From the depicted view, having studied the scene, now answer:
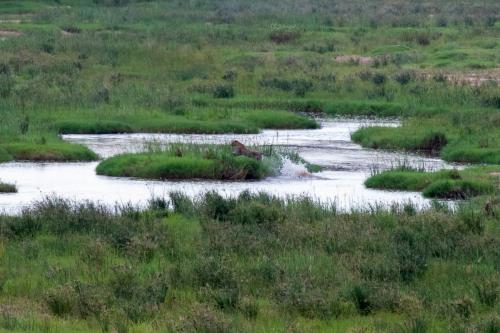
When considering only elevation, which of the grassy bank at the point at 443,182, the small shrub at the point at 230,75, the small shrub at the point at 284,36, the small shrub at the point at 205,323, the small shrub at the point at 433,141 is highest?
the small shrub at the point at 205,323

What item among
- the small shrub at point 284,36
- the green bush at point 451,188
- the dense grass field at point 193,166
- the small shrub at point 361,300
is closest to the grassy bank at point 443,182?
the green bush at point 451,188

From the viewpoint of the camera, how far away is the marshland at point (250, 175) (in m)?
13.7

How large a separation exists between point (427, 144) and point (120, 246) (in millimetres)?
16526

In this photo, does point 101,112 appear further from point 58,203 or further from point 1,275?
point 1,275

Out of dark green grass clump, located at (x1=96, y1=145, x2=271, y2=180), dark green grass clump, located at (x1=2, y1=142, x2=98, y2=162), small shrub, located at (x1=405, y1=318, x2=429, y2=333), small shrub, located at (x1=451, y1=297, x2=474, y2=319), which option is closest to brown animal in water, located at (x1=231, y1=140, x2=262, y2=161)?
dark green grass clump, located at (x1=96, y1=145, x2=271, y2=180)

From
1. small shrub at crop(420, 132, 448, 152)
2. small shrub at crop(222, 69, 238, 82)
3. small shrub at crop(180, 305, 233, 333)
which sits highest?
small shrub at crop(180, 305, 233, 333)

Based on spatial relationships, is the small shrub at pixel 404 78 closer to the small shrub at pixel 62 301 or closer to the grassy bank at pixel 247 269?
the grassy bank at pixel 247 269

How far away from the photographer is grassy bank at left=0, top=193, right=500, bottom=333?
13016mm

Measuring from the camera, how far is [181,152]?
2780 cm

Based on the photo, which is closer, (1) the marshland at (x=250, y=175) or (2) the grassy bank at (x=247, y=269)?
(2) the grassy bank at (x=247, y=269)

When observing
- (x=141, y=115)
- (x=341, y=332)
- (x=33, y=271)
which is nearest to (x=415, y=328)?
(x=341, y=332)

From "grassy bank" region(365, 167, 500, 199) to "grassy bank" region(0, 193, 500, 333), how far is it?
4.01 metres

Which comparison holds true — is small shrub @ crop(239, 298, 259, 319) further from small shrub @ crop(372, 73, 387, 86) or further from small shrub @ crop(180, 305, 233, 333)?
small shrub @ crop(372, 73, 387, 86)

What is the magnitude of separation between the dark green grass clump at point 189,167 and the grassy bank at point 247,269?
22.3ft
